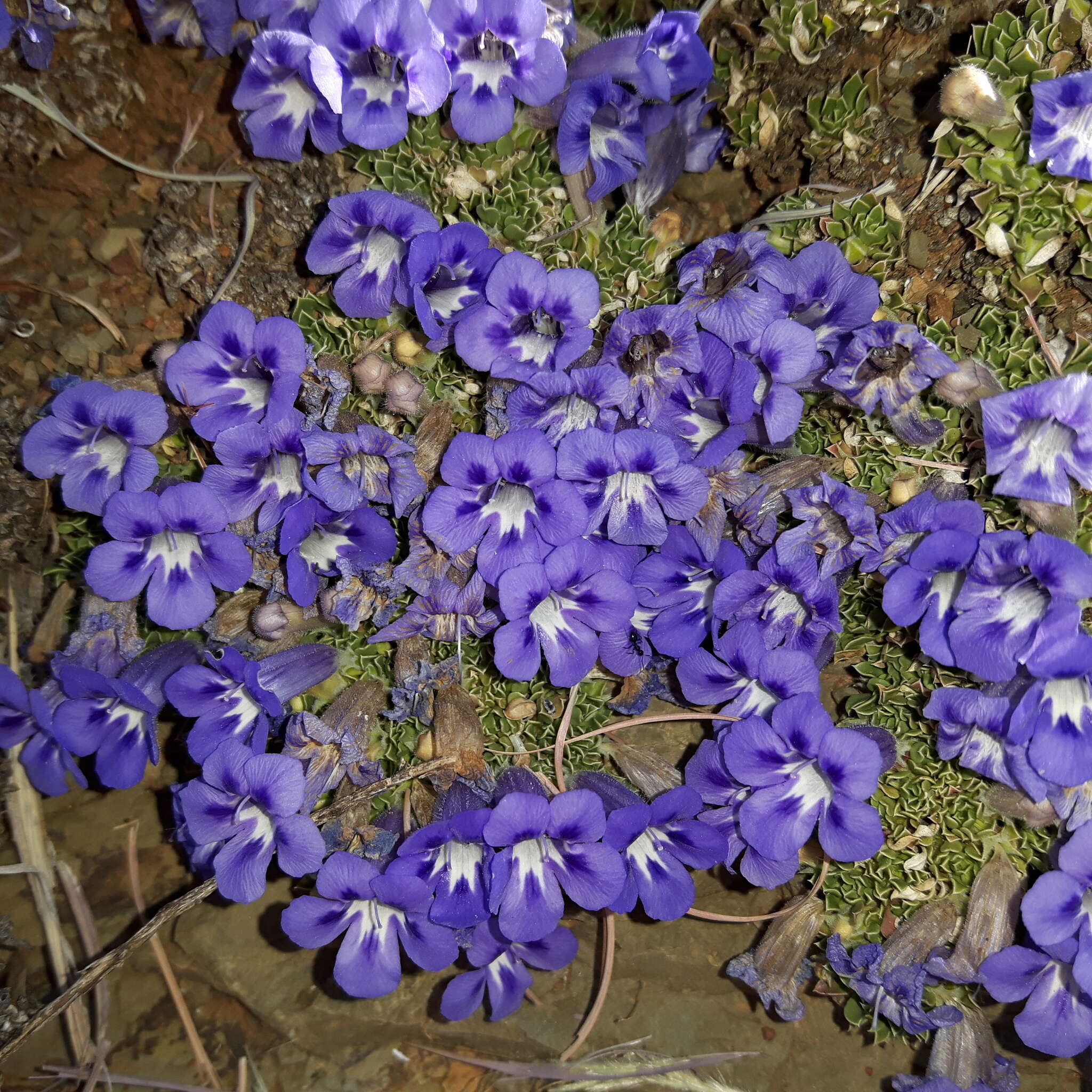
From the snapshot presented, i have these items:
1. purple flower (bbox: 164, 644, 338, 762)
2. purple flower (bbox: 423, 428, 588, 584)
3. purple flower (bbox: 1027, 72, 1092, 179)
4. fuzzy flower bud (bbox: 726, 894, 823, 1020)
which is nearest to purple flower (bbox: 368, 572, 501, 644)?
purple flower (bbox: 423, 428, 588, 584)

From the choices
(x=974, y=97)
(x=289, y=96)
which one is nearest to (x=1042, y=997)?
(x=974, y=97)

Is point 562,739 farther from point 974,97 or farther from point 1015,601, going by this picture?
point 974,97

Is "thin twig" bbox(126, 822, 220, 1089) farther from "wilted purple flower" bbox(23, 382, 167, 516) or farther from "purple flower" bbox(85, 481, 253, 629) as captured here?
"wilted purple flower" bbox(23, 382, 167, 516)

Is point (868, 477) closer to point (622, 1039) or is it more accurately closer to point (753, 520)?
point (753, 520)

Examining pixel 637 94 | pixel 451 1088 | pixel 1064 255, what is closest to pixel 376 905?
pixel 451 1088

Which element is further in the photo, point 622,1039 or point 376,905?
point 622,1039

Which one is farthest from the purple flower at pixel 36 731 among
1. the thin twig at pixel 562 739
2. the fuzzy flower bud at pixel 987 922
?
the fuzzy flower bud at pixel 987 922
